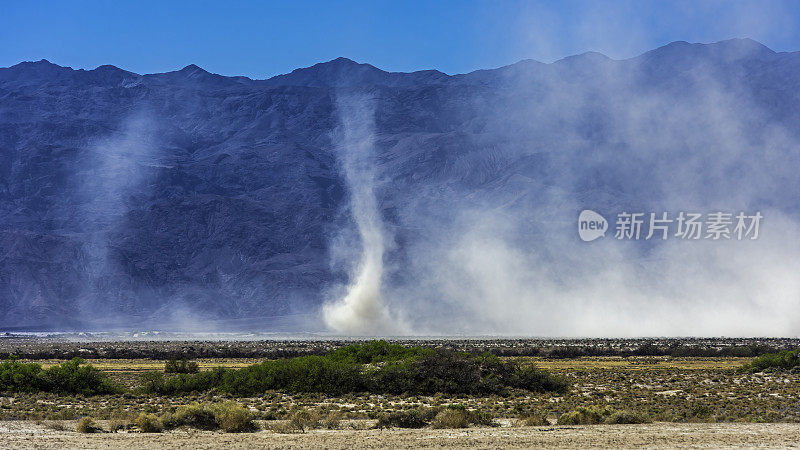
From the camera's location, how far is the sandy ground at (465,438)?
63.7 ft

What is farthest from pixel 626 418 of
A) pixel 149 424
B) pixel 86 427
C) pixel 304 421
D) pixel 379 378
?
pixel 86 427

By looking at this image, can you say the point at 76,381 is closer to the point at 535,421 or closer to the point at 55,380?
the point at 55,380

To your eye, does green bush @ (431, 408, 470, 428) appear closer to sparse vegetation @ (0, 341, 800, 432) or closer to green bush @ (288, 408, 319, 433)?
sparse vegetation @ (0, 341, 800, 432)

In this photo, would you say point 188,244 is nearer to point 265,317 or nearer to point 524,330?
point 265,317

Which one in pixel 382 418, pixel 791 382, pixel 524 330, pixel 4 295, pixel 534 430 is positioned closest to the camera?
pixel 534 430

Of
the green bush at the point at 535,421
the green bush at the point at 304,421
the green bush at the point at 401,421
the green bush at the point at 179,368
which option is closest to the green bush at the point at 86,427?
the green bush at the point at 304,421

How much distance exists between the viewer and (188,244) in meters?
195

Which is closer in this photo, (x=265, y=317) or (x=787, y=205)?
(x=265, y=317)

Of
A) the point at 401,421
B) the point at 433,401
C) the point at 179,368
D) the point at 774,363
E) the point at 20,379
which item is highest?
the point at 774,363

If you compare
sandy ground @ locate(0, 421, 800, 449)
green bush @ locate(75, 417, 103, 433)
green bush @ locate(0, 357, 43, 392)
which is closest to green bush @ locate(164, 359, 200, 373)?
green bush @ locate(0, 357, 43, 392)

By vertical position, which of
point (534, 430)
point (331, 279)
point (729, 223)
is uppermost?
point (729, 223)

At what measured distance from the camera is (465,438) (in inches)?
814

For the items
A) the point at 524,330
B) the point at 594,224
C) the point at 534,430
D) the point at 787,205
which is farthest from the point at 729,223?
the point at 534,430

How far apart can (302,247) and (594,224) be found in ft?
222
